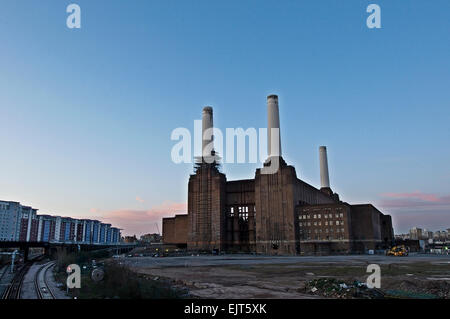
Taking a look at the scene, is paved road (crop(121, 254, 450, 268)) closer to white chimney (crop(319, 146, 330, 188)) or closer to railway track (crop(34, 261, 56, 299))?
railway track (crop(34, 261, 56, 299))

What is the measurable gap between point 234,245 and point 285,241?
2074 centimetres

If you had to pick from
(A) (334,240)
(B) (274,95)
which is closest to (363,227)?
Result: (A) (334,240)

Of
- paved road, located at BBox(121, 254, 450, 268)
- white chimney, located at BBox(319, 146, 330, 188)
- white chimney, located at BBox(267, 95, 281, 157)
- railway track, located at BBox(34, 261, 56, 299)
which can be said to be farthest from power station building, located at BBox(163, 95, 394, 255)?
railway track, located at BBox(34, 261, 56, 299)

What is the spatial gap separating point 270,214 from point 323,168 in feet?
160

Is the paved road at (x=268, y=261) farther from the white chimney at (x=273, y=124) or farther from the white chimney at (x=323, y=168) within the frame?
the white chimney at (x=323, y=168)

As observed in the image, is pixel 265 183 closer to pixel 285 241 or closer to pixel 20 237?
pixel 285 241

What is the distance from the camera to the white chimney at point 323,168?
147m

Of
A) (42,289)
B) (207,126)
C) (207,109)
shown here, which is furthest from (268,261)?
(207,109)

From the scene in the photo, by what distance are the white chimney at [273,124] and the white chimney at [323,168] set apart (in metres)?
37.4

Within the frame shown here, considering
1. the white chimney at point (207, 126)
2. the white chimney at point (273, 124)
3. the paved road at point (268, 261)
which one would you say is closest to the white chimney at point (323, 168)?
the white chimney at point (273, 124)

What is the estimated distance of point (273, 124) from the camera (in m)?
117

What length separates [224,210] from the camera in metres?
125

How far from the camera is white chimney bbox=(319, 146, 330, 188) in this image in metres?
147

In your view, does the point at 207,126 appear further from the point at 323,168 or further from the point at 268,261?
the point at 268,261
